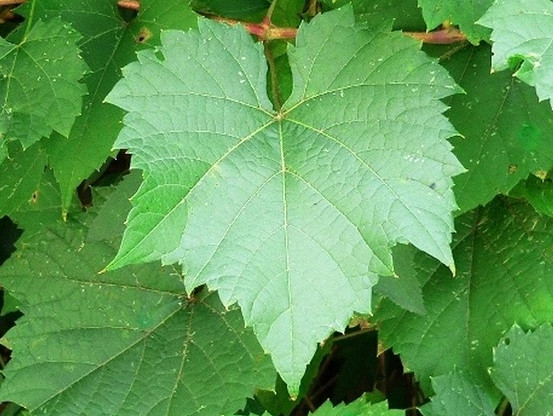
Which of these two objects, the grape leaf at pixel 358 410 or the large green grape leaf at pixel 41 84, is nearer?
the large green grape leaf at pixel 41 84

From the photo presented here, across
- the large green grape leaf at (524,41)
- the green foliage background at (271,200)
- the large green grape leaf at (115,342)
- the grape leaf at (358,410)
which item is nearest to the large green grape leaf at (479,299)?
the green foliage background at (271,200)

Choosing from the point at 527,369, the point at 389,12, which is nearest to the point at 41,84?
the point at 389,12

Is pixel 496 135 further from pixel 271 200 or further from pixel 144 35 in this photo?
pixel 144 35

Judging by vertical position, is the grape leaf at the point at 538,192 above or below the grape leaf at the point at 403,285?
above

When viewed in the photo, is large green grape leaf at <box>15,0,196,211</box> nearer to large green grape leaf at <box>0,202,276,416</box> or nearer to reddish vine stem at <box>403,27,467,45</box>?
large green grape leaf at <box>0,202,276,416</box>

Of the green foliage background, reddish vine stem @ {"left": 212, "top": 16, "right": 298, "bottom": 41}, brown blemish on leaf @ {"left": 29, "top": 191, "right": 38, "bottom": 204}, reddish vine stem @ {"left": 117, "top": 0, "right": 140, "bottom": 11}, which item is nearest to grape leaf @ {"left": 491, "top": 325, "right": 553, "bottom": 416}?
the green foliage background

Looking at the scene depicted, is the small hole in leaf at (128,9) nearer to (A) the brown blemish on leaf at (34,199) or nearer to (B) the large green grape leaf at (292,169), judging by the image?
(B) the large green grape leaf at (292,169)

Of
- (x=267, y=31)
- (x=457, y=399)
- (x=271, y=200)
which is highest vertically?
(x=267, y=31)

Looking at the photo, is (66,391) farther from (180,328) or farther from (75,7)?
(75,7)
